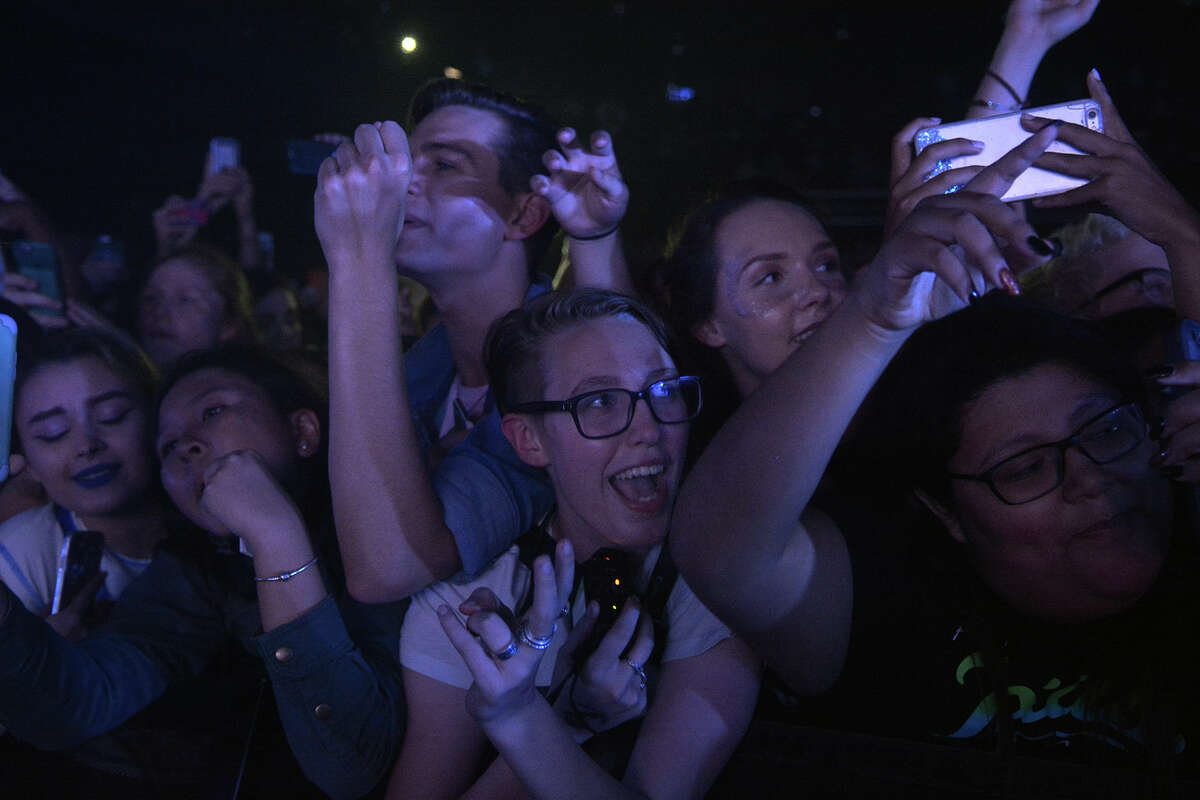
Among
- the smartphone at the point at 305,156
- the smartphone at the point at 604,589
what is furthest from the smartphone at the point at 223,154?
the smartphone at the point at 604,589

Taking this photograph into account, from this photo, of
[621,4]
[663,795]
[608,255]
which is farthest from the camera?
[621,4]

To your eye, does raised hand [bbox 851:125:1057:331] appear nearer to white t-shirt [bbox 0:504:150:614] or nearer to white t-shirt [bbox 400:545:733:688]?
white t-shirt [bbox 400:545:733:688]

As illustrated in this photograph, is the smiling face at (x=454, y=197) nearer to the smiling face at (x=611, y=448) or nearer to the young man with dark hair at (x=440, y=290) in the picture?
the young man with dark hair at (x=440, y=290)

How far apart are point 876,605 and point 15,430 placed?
208 cm

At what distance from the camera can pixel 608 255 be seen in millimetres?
1692

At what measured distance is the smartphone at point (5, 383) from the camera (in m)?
1.17

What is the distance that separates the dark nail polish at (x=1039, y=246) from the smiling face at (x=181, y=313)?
2.44 metres

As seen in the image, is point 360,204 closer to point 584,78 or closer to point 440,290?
point 440,290

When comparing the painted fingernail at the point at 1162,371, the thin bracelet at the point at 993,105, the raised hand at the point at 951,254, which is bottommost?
the painted fingernail at the point at 1162,371

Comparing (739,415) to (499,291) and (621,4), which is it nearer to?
(499,291)

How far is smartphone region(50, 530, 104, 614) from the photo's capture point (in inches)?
69.1

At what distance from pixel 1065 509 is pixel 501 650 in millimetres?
868

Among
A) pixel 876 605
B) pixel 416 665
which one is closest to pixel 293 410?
pixel 416 665

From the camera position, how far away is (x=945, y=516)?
1293mm
